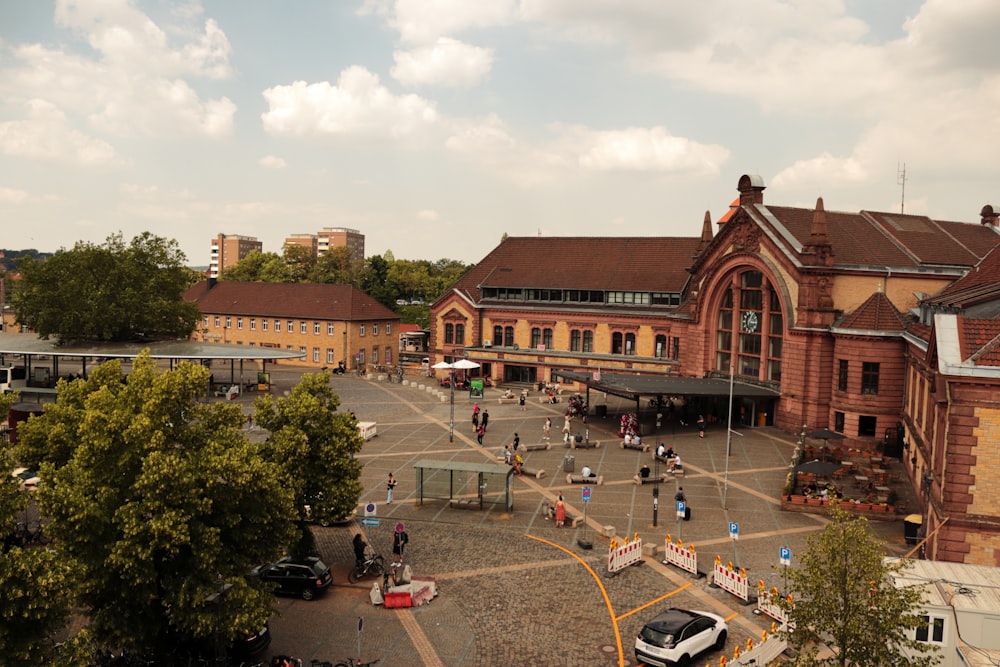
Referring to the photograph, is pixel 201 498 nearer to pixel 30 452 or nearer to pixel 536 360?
pixel 30 452

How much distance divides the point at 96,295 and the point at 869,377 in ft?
201

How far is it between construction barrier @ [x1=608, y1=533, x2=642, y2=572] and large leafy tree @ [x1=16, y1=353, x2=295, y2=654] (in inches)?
467

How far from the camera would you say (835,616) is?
15641mm

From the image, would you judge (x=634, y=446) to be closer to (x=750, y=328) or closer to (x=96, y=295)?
(x=750, y=328)

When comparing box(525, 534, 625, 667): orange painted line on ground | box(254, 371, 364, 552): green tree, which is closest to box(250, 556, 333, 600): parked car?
box(254, 371, 364, 552): green tree

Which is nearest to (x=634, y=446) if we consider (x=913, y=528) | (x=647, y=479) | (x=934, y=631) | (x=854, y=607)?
(x=647, y=479)

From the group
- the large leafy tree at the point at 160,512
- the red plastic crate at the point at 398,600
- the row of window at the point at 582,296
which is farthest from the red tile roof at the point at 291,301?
the large leafy tree at the point at 160,512

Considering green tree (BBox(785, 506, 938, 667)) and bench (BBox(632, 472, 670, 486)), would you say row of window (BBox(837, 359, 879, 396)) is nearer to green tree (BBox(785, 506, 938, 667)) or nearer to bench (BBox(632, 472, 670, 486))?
bench (BBox(632, 472, 670, 486))

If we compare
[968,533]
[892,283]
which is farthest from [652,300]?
[968,533]

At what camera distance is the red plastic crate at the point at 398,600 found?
24.1 m

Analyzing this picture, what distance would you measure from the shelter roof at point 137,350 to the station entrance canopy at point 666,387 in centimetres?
2800

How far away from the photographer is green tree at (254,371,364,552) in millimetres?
24484

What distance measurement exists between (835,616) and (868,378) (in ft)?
118

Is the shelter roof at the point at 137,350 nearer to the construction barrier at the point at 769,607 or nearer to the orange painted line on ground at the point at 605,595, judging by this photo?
the orange painted line on ground at the point at 605,595
